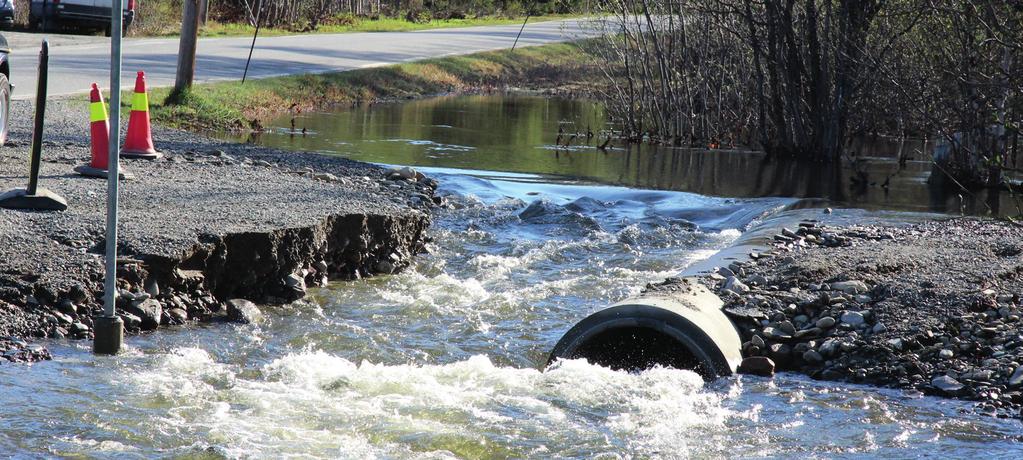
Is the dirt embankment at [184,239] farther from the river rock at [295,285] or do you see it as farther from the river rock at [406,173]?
the river rock at [406,173]

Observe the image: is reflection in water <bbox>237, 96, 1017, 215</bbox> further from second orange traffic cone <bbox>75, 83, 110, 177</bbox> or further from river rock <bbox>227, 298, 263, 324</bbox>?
river rock <bbox>227, 298, 263, 324</bbox>

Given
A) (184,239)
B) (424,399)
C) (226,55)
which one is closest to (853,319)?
(424,399)

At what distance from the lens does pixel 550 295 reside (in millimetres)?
9641

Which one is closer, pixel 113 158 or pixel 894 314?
pixel 113 158

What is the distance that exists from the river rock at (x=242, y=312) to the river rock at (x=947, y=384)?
445 cm

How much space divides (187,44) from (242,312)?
1072cm

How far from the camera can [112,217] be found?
6.41 meters

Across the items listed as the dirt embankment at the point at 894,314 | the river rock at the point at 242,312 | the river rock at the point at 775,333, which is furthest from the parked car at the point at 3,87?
the river rock at the point at 775,333

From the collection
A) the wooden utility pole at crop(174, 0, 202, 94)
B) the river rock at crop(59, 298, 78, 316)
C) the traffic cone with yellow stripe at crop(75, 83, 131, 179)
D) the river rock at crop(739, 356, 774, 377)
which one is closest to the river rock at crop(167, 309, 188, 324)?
the river rock at crop(59, 298, 78, 316)

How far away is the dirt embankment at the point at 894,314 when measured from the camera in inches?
283

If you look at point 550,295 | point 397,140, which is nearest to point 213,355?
point 550,295

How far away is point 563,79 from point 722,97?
15.8 metres

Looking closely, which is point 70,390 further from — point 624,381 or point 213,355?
point 624,381

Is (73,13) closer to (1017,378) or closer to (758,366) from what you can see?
(758,366)
